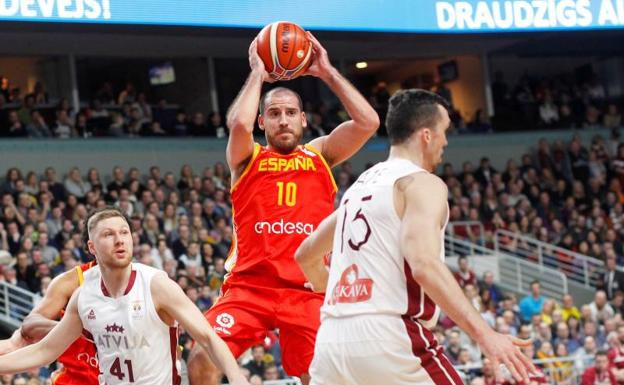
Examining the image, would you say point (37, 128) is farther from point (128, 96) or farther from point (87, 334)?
point (87, 334)

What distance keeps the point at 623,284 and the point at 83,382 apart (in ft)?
51.3

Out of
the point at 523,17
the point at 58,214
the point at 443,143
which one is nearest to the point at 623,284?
the point at 523,17

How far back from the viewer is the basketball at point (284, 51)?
25.9 ft

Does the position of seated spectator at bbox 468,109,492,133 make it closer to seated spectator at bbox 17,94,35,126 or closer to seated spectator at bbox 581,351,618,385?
seated spectator at bbox 17,94,35,126

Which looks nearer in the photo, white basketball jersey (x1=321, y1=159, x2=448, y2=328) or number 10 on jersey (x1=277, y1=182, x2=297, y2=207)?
white basketball jersey (x1=321, y1=159, x2=448, y2=328)

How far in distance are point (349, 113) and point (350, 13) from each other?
13.6m

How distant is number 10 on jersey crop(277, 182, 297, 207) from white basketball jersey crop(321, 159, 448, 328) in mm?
2175

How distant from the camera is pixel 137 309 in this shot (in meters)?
6.93

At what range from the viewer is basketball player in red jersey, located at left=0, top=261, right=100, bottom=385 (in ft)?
24.8

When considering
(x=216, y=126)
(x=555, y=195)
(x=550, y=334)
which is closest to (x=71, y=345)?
(x=550, y=334)

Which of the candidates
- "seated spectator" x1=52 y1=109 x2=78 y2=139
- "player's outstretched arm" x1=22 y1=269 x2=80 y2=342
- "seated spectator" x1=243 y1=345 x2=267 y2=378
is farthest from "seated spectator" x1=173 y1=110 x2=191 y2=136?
"player's outstretched arm" x1=22 y1=269 x2=80 y2=342

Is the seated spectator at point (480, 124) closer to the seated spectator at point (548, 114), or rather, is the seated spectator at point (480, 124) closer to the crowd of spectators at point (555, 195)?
the crowd of spectators at point (555, 195)

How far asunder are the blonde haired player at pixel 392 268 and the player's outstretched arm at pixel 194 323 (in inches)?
31.7

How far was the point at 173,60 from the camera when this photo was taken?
26891 mm
